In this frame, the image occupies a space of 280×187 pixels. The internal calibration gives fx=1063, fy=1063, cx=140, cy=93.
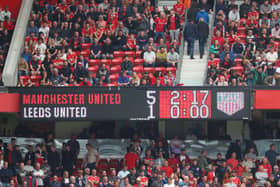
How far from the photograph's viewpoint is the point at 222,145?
37000 mm

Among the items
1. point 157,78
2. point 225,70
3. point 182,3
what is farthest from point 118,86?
point 182,3

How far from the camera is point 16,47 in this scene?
39.8 meters

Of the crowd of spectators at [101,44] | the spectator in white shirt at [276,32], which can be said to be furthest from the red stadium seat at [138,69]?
the spectator in white shirt at [276,32]

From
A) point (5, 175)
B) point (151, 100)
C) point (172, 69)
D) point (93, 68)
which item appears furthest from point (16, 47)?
point (151, 100)

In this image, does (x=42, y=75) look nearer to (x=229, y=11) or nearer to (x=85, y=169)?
(x=85, y=169)

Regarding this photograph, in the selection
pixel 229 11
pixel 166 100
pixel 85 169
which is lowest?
pixel 85 169

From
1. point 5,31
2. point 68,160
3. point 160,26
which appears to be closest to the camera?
point 68,160

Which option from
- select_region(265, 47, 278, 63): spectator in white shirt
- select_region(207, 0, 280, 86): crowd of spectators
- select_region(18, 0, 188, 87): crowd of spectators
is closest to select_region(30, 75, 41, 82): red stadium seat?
select_region(18, 0, 188, 87): crowd of spectators

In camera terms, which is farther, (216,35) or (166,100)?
(216,35)

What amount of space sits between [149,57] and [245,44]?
3443 millimetres

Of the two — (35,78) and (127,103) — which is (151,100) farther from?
(35,78)

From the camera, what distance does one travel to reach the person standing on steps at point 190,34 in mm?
38750

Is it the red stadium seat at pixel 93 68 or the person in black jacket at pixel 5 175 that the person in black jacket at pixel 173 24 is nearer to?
the red stadium seat at pixel 93 68

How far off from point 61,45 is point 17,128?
3.46 meters
